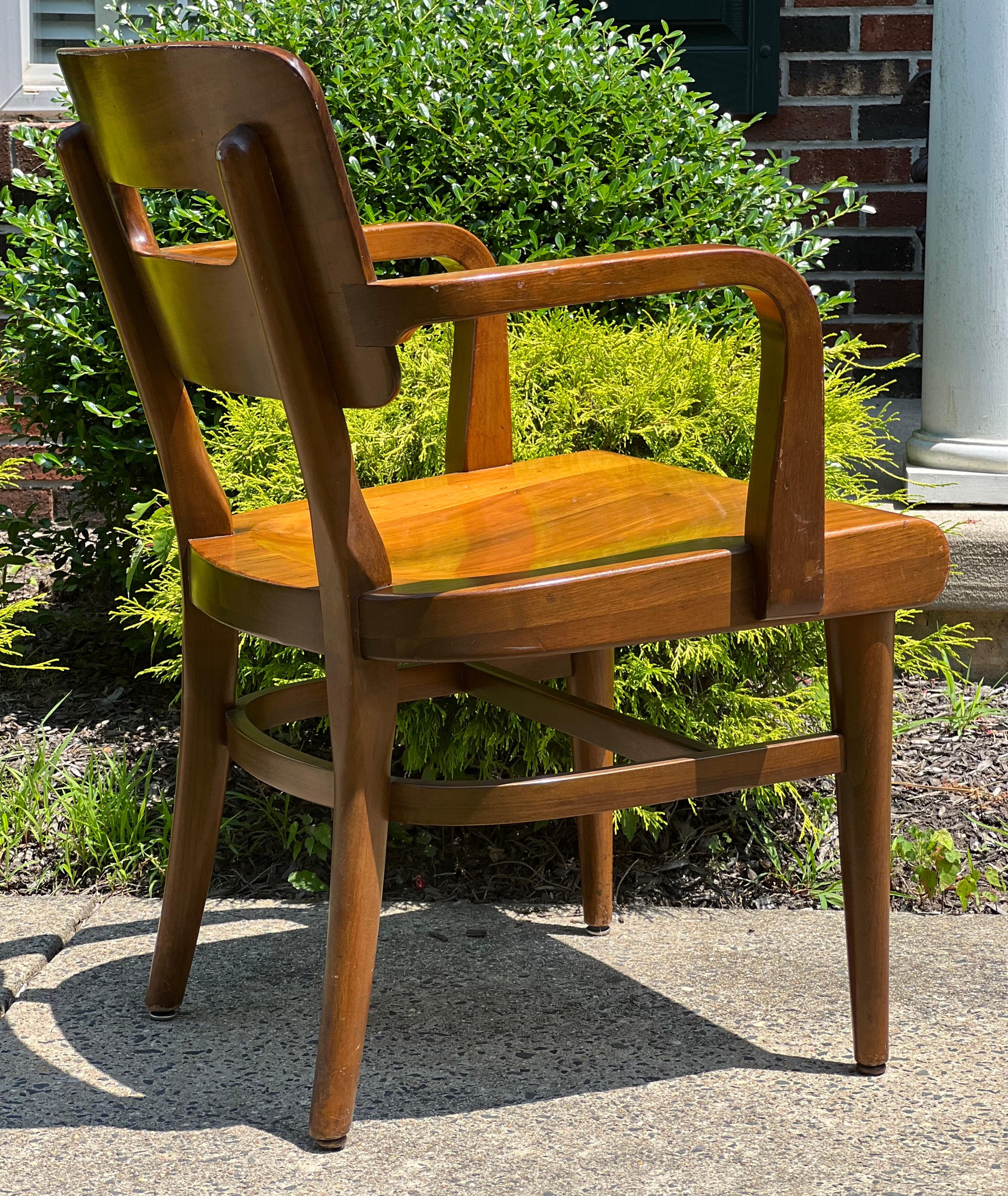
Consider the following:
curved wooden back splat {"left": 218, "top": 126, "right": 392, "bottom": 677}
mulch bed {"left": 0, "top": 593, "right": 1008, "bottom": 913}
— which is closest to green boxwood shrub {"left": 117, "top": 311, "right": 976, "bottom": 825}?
mulch bed {"left": 0, "top": 593, "right": 1008, "bottom": 913}

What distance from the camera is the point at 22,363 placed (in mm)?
3018

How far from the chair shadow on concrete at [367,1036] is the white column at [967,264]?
153cm

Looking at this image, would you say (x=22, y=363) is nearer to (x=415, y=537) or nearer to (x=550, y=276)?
(x=415, y=537)

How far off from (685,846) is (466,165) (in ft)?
4.46

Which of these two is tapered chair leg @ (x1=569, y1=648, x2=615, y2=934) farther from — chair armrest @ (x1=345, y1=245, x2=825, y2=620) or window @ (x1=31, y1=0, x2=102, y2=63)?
window @ (x1=31, y1=0, x2=102, y2=63)

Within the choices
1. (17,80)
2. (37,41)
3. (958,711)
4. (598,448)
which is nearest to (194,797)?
(598,448)

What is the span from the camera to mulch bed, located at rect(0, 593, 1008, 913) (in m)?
2.32

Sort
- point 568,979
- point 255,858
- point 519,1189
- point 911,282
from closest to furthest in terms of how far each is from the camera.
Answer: point 519,1189
point 568,979
point 255,858
point 911,282

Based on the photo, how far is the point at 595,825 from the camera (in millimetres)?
2119

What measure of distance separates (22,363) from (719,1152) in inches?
87.1

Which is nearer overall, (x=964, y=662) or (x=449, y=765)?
(x=449, y=765)

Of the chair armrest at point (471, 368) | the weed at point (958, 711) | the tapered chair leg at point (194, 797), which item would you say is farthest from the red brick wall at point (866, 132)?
the tapered chair leg at point (194, 797)

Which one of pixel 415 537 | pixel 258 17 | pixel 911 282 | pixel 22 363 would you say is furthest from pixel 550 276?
pixel 911 282

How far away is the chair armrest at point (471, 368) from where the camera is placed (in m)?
1.96
